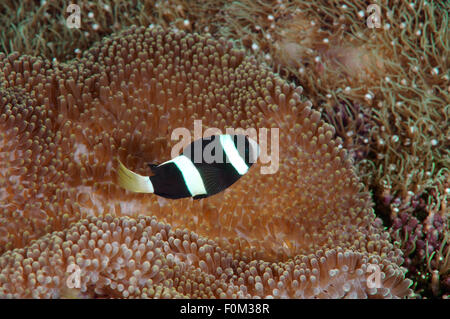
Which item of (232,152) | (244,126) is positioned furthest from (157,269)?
(244,126)

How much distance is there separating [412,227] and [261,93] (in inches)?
43.5

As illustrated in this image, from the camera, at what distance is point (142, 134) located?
1.99 m

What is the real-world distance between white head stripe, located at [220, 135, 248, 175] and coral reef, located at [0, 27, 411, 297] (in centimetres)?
40

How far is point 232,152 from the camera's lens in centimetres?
155

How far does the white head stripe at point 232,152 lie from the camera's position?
5.06 ft

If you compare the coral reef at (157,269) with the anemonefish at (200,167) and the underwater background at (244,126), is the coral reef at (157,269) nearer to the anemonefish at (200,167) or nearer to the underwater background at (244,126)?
the underwater background at (244,126)

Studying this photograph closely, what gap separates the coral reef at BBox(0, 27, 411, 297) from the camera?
5.27 feet

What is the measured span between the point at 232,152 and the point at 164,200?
0.55 m

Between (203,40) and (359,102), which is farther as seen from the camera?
(359,102)

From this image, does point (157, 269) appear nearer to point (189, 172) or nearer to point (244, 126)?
point (189, 172)

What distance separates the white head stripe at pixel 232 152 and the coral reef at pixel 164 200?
40 centimetres

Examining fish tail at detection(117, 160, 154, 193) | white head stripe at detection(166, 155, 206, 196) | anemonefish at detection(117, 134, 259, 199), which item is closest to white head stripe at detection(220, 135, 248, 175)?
anemonefish at detection(117, 134, 259, 199)

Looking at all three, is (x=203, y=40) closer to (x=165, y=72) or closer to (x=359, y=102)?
(x=165, y=72)
